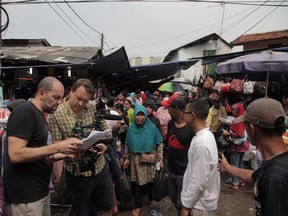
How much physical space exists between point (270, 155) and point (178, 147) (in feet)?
6.82

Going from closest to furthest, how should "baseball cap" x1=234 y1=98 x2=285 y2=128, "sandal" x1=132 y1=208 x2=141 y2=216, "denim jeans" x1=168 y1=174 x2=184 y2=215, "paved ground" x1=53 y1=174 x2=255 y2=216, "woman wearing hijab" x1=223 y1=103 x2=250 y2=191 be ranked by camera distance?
"baseball cap" x1=234 y1=98 x2=285 y2=128
"denim jeans" x1=168 y1=174 x2=184 y2=215
"sandal" x1=132 y1=208 x2=141 y2=216
"paved ground" x1=53 y1=174 x2=255 y2=216
"woman wearing hijab" x1=223 y1=103 x2=250 y2=191

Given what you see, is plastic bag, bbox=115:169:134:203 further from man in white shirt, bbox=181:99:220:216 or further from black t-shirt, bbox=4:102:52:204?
black t-shirt, bbox=4:102:52:204

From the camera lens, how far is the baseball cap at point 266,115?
151 centimetres

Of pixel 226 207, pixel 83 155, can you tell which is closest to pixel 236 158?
pixel 226 207

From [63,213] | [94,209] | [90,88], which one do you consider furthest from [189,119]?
[63,213]

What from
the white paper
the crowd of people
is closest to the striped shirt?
the crowd of people

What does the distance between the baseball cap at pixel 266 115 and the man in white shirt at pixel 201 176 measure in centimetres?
89

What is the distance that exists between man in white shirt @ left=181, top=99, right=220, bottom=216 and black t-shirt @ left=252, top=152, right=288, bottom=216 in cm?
95

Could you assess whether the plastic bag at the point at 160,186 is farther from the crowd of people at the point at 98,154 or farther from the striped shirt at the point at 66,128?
the striped shirt at the point at 66,128

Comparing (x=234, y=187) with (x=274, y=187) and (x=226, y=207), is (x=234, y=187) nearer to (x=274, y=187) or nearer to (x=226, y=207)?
(x=226, y=207)

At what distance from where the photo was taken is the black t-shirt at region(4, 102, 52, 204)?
6.82 feet

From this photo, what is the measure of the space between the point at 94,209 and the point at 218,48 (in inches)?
923

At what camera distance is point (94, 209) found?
3.43 m

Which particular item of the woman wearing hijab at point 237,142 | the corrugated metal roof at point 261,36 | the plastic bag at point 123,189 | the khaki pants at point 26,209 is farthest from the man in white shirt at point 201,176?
the corrugated metal roof at point 261,36
